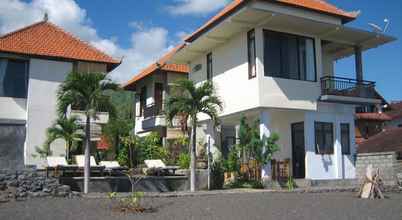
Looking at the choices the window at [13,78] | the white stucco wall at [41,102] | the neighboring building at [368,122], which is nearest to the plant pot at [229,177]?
the white stucco wall at [41,102]

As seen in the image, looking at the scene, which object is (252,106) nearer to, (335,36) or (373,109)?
(335,36)

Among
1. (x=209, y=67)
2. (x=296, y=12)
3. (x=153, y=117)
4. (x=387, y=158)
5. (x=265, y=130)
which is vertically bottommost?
(x=387, y=158)

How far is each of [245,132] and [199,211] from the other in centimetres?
824

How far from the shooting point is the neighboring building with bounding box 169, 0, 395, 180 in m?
19.0

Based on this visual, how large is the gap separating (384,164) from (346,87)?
12.8ft

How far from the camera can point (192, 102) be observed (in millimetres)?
17562

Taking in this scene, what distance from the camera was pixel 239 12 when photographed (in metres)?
18.2

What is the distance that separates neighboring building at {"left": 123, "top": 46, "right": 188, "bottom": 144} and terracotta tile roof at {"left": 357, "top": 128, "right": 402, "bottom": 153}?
10.4 meters

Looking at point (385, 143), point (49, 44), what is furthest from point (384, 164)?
point (49, 44)

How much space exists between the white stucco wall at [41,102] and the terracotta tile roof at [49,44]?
2.04 ft

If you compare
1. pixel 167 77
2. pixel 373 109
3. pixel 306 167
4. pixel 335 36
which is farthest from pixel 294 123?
pixel 373 109

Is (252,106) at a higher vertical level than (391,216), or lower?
higher

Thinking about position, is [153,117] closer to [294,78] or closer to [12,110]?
[12,110]

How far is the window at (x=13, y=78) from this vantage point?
76.7ft
